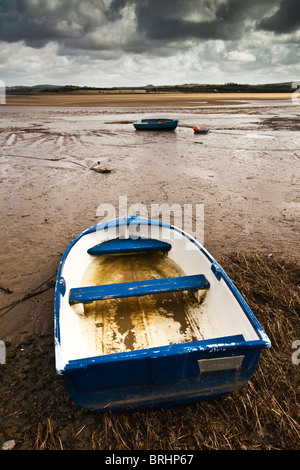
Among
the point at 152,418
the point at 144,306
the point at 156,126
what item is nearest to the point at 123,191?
the point at 144,306

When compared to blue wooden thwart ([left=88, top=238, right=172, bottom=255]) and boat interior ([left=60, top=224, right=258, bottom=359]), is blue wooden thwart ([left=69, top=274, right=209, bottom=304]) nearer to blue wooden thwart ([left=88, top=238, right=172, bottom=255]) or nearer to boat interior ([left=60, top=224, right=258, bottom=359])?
boat interior ([left=60, top=224, right=258, bottom=359])

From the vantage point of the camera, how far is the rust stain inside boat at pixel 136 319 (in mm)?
2820

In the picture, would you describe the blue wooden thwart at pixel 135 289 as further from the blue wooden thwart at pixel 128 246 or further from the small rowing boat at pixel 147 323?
the blue wooden thwart at pixel 128 246

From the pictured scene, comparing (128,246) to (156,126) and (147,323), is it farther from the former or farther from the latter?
(156,126)

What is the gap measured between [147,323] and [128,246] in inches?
56.0

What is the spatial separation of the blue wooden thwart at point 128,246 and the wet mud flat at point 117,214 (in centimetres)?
89

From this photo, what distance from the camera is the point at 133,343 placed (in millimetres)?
2793

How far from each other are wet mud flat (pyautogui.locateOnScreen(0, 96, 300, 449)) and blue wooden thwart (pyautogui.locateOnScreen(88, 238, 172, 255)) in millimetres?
893

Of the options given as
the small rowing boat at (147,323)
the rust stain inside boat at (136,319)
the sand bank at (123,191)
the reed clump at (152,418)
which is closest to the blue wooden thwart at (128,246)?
the small rowing boat at (147,323)

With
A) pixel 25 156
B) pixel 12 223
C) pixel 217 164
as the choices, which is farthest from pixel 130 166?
pixel 12 223

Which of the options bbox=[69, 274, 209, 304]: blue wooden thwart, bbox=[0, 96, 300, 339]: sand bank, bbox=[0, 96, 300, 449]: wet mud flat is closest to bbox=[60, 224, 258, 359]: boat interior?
bbox=[69, 274, 209, 304]: blue wooden thwart

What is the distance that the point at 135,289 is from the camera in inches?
122
